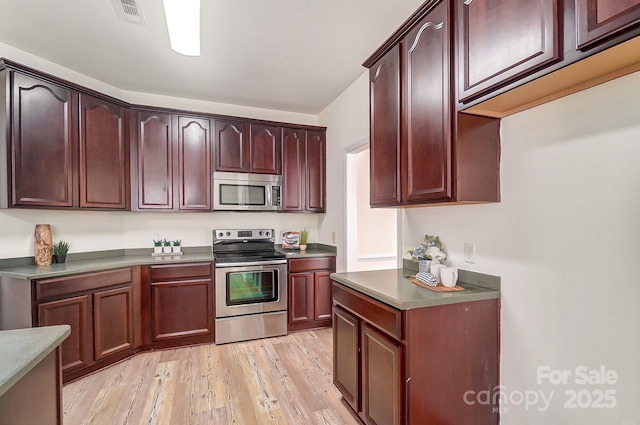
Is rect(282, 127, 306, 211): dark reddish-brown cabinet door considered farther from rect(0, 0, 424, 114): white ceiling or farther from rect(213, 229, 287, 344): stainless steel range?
Answer: rect(213, 229, 287, 344): stainless steel range

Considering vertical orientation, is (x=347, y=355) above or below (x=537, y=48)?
below

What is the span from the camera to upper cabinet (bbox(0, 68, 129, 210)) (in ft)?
7.64

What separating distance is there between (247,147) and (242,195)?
591 millimetres

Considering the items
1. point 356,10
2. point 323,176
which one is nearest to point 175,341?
point 323,176

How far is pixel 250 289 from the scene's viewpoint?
11.0 ft

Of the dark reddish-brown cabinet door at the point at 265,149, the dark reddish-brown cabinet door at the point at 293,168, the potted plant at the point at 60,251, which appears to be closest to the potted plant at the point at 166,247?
the potted plant at the point at 60,251

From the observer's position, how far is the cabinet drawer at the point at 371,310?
1521 mm

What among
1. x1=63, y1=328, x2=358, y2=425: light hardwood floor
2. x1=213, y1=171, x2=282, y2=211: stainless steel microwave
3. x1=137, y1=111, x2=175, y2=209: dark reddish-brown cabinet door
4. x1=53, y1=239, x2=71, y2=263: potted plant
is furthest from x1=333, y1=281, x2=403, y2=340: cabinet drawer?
x1=53, y1=239, x2=71, y2=263: potted plant

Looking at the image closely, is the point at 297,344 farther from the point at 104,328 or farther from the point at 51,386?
the point at 51,386

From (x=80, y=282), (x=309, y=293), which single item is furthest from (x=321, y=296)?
(x=80, y=282)

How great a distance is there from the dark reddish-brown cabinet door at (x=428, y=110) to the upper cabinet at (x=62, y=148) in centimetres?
285

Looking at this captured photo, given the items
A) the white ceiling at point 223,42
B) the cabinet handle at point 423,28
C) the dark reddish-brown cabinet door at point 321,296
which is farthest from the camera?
the dark reddish-brown cabinet door at point 321,296

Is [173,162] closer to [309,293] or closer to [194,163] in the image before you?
[194,163]

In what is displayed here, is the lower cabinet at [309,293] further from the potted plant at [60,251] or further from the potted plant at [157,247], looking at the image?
the potted plant at [60,251]
